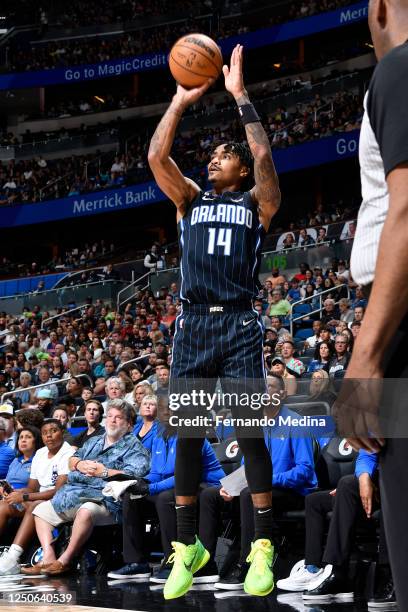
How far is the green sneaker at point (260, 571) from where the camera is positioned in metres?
3.92

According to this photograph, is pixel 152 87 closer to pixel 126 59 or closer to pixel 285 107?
pixel 126 59

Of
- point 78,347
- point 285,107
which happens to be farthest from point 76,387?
point 285,107

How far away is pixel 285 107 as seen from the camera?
2595 centimetres

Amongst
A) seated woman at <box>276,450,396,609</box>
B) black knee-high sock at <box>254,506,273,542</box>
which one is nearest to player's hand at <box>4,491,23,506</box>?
seated woman at <box>276,450,396,609</box>

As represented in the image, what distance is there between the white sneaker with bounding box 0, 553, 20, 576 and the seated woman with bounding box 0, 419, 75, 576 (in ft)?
0.33

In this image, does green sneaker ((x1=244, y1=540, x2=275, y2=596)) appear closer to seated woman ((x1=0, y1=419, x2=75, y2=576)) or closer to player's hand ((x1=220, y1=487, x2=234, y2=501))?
player's hand ((x1=220, y1=487, x2=234, y2=501))

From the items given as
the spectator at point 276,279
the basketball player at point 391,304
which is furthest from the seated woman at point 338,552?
the spectator at point 276,279

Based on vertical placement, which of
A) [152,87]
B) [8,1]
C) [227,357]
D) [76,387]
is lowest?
[227,357]

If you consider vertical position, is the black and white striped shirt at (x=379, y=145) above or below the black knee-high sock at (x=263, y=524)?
above

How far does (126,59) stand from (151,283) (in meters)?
15.1

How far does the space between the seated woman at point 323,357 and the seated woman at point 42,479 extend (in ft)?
11.6

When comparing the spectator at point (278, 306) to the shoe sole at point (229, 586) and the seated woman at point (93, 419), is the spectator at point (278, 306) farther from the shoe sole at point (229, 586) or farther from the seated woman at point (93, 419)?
the shoe sole at point (229, 586)

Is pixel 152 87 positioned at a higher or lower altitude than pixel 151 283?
higher

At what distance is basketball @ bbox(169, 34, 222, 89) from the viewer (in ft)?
14.4
